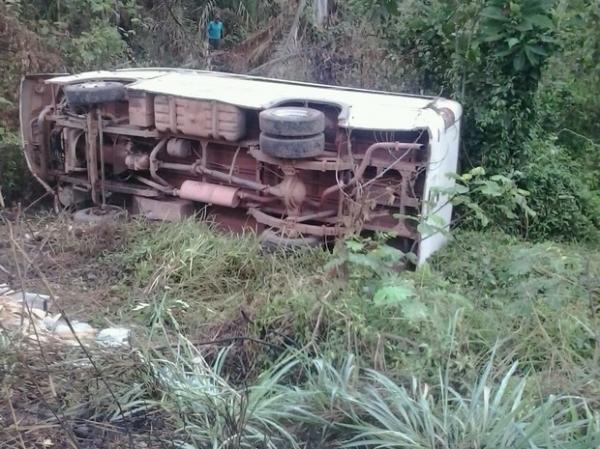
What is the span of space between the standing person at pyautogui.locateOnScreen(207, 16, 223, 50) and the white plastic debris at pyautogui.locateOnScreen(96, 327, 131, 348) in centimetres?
1033

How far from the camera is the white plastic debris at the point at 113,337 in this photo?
4180 millimetres

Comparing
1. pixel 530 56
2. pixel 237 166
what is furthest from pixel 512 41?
pixel 237 166

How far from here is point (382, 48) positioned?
384 inches

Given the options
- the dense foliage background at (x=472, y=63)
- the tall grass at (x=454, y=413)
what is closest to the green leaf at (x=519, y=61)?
the dense foliage background at (x=472, y=63)

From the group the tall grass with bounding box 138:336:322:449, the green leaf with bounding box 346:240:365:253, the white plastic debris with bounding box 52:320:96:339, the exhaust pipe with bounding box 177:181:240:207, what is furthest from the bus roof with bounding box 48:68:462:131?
the tall grass with bounding box 138:336:322:449

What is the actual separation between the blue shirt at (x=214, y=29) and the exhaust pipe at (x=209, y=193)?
26.3 feet

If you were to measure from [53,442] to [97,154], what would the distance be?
4.11 metres

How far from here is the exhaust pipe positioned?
21.7 feet

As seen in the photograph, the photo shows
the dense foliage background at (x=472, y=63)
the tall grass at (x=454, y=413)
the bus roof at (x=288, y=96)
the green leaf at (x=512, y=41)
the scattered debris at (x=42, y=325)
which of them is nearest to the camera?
the tall grass at (x=454, y=413)

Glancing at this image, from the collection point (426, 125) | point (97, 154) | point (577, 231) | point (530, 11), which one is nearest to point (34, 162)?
point (97, 154)

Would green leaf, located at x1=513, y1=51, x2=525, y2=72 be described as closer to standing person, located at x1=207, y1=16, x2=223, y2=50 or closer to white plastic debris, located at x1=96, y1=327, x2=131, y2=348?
white plastic debris, located at x1=96, y1=327, x2=131, y2=348

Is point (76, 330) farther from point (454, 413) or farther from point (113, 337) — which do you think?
point (454, 413)

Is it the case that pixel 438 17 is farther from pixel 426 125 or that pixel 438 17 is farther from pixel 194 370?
pixel 194 370

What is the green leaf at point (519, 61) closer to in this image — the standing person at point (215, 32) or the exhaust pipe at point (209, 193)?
the exhaust pipe at point (209, 193)
